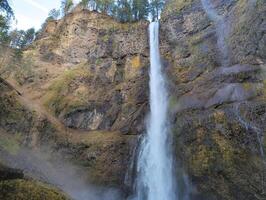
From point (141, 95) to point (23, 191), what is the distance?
21237mm

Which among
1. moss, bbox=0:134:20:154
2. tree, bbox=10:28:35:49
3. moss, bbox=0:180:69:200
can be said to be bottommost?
moss, bbox=0:180:69:200

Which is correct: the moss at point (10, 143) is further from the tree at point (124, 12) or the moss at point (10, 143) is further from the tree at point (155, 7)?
the tree at point (155, 7)

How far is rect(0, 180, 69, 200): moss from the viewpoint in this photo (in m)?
11.1

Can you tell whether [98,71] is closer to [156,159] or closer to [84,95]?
[84,95]

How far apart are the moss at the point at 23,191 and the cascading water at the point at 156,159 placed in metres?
12.7

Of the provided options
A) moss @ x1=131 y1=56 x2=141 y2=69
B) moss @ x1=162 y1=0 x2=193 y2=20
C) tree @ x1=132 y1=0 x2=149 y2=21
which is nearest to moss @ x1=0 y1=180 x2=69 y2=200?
moss @ x1=131 y1=56 x2=141 y2=69

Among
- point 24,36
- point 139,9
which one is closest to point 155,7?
point 139,9

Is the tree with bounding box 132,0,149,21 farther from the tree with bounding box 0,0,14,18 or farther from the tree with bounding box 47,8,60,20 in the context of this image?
the tree with bounding box 0,0,14,18

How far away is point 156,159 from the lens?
25.6 meters

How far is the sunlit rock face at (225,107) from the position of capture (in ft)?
65.6

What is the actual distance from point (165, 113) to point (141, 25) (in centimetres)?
1579

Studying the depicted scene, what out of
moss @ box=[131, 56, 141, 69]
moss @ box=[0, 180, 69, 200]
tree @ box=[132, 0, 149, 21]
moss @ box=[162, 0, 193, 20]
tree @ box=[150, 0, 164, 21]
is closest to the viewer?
moss @ box=[0, 180, 69, 200]

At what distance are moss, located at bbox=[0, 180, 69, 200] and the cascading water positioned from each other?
41.6 feet

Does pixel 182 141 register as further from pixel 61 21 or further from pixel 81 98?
pixel 61 21
